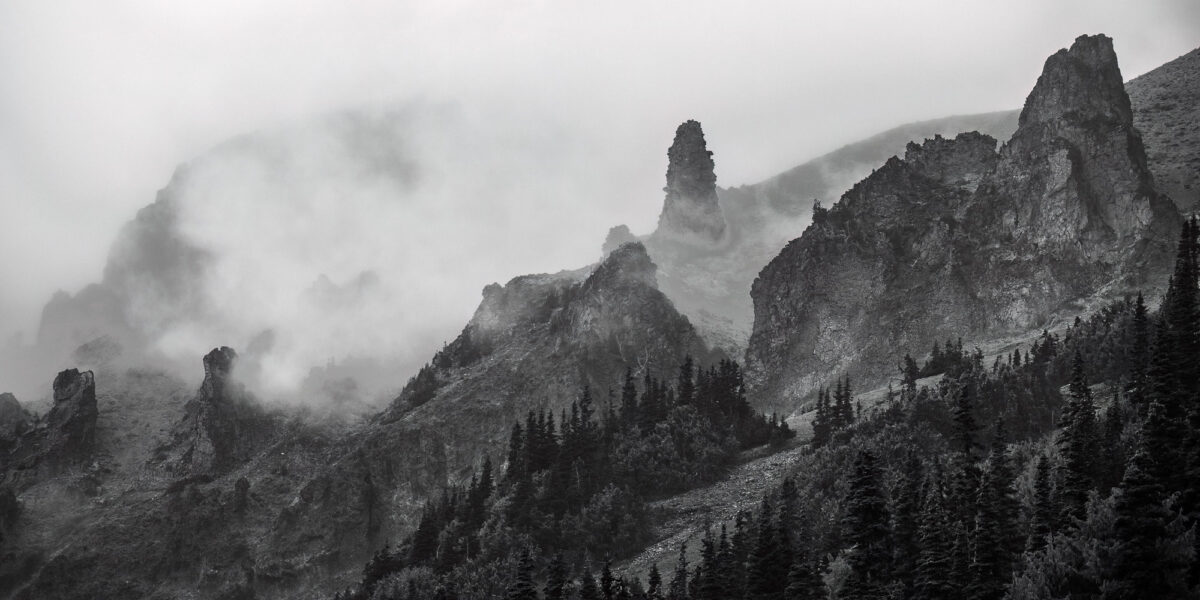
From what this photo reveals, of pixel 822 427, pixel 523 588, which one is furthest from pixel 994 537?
pixel 822 427

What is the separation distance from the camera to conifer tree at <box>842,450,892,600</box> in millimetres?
93625

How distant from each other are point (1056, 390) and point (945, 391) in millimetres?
16835

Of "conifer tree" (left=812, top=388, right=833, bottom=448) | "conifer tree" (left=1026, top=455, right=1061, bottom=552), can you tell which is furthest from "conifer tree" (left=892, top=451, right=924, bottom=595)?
"conifer tree" (left=812, top=388, right=833, bottom=448)

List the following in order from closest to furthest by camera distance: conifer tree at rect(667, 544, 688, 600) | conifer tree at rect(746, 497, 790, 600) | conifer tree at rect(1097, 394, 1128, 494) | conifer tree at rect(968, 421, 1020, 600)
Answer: conifer tree at rect(968, 421, 1020, 600) → conifer tree at rect(1097, 394, 1128, 494) → conifer tree at rect(746, 497, 790, 600) → conifer tree at rect(667, 544, 688, 600)

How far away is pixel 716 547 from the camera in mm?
135000

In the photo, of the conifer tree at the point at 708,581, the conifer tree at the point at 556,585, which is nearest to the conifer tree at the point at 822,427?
the conifer tree at the point at 708,581

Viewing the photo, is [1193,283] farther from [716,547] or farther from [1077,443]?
[716,547]

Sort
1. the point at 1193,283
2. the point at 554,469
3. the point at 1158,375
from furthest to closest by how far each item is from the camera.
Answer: the point at 554,469
the point at 1193,283
the point at 1158,375

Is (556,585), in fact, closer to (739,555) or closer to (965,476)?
(739,555)

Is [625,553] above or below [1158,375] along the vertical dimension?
below

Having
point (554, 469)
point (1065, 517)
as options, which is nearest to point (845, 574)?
point (1065, 517)

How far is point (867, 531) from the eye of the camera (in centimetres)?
9431

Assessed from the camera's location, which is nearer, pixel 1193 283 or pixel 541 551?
pixel 1193 283

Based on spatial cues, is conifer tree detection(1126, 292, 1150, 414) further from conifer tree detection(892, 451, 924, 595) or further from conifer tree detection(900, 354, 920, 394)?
conifer tree detection(900, 354, 920, 394)
